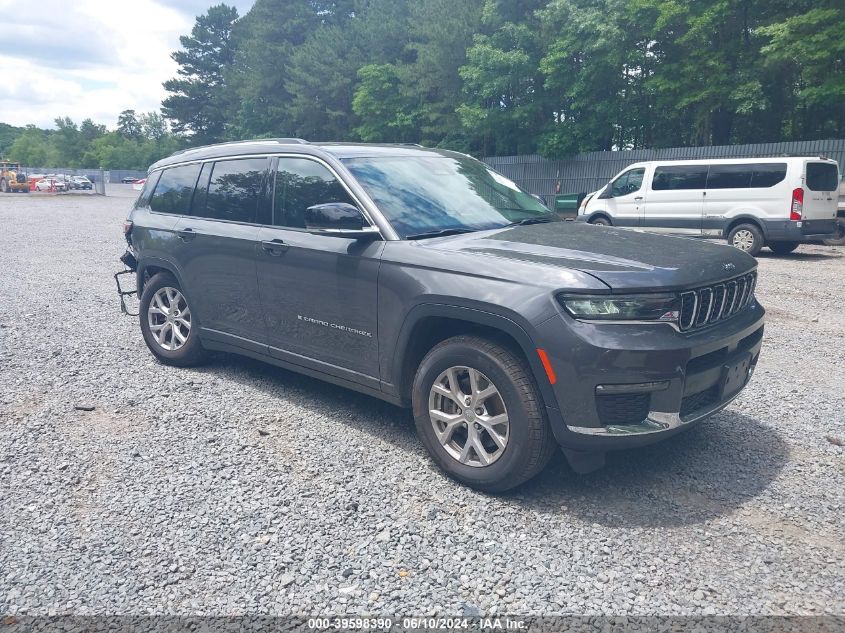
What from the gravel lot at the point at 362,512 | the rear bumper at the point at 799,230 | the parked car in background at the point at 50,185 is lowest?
the gravel lot at the point at 362,512

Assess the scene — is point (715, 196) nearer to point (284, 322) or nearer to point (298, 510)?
point (284, 322)

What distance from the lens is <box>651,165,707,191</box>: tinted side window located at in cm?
1445

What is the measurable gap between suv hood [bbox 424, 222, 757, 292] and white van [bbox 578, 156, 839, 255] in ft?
35.2

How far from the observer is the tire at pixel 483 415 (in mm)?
3279

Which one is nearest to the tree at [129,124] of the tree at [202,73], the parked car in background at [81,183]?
the tree at [202,73]

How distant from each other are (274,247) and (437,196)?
1.19 metres

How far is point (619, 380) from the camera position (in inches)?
121

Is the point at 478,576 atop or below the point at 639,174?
below

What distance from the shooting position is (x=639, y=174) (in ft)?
52.1

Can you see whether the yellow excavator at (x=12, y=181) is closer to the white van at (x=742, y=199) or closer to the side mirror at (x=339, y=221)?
the white van at (x=742, y=199)

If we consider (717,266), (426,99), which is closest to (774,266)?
(717,266)

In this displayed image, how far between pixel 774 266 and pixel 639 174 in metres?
4.58

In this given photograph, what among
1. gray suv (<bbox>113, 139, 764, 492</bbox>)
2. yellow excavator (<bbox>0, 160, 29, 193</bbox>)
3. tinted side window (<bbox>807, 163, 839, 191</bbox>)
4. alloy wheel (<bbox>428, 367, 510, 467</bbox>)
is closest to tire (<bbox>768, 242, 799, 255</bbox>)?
tinted side window (<bbox>807, 163, 839, 191</bbox>)

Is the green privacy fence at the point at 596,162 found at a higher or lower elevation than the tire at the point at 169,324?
higher
